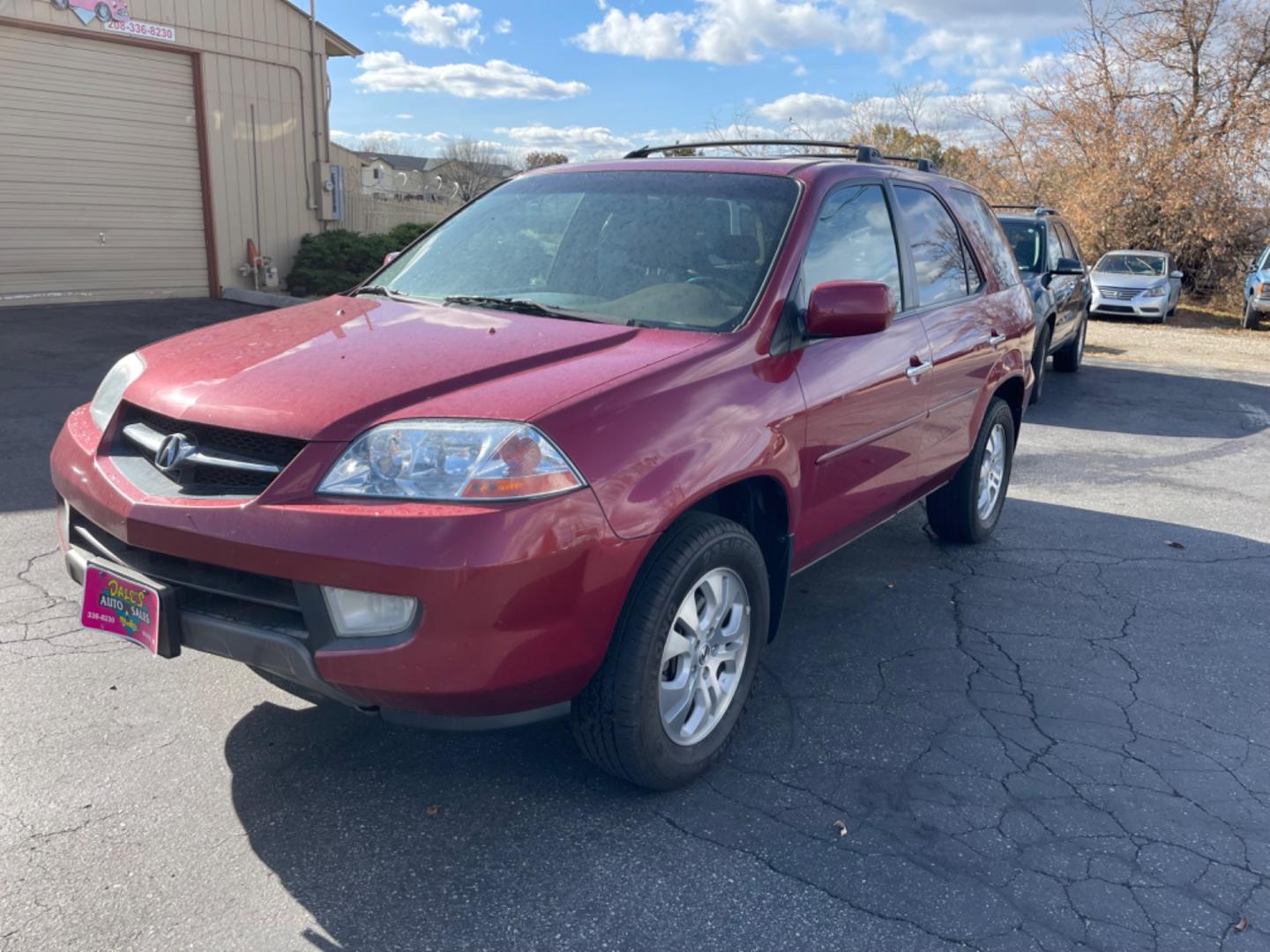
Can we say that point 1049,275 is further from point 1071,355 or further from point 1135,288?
point 1135,288

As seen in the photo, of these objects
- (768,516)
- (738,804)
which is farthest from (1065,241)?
(738,804)

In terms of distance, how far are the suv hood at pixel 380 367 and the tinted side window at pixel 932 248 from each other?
169 centimetres

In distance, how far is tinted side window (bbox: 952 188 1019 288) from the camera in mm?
5238

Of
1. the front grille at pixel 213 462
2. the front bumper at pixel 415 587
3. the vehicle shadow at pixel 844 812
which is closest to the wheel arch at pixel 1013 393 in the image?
the vehicle shadow at pixel 844 812

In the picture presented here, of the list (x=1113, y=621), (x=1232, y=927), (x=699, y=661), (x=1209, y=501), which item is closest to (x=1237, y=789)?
(x=1232, y=927)

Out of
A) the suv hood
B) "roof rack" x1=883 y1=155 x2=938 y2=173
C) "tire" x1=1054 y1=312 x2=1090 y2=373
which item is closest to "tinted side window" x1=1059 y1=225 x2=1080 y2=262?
"tire" x1=1054 y1=312 x2=1090 y2=373

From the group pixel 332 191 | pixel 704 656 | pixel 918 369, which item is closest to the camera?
pixel 704 656

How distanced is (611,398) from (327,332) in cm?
110

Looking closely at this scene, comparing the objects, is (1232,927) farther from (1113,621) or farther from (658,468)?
(1113,621)

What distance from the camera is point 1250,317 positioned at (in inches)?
789

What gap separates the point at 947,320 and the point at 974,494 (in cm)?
116

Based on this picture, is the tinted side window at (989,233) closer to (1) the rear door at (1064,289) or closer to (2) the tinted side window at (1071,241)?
(1) the rear door at (1064,289)

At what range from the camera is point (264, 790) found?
300 cm

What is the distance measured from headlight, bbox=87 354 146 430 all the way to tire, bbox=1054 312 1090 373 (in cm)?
1157
